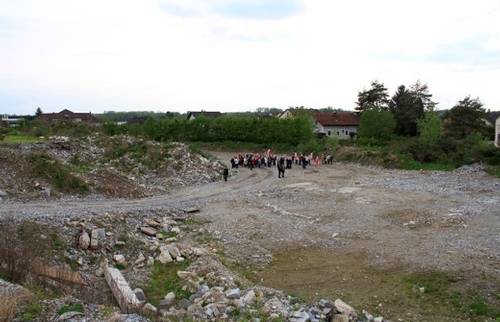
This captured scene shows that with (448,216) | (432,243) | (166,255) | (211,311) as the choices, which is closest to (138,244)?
(166,255)

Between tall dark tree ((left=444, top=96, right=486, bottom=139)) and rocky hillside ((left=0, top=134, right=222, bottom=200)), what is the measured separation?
38.1 m

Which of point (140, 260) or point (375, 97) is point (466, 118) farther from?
point (140, 260)

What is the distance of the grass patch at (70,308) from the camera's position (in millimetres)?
9172

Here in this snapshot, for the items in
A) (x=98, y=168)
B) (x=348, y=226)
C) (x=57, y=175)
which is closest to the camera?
(x=348, y=226)

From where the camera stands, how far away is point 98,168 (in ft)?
95.2

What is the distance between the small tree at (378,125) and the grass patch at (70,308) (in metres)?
56.2

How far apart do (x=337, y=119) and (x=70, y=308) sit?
76.5 metres

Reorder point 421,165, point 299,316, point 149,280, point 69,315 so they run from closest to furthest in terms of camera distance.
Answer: point 69,315 < point 299,316 < point 149,280 < point 421,165

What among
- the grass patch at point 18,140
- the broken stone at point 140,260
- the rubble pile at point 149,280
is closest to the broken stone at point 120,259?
the rubble pile at point 149,280

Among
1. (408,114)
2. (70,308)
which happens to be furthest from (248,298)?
(408,114)

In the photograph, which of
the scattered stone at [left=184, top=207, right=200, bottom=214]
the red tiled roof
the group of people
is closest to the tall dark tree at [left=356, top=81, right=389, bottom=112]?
the red tiled roof

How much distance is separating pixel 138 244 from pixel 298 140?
131ft

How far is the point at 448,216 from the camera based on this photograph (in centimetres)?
2095

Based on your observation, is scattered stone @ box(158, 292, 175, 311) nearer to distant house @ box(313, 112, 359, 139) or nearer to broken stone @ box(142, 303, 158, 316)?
broken stone @ box(142, 303, 158, 316)
